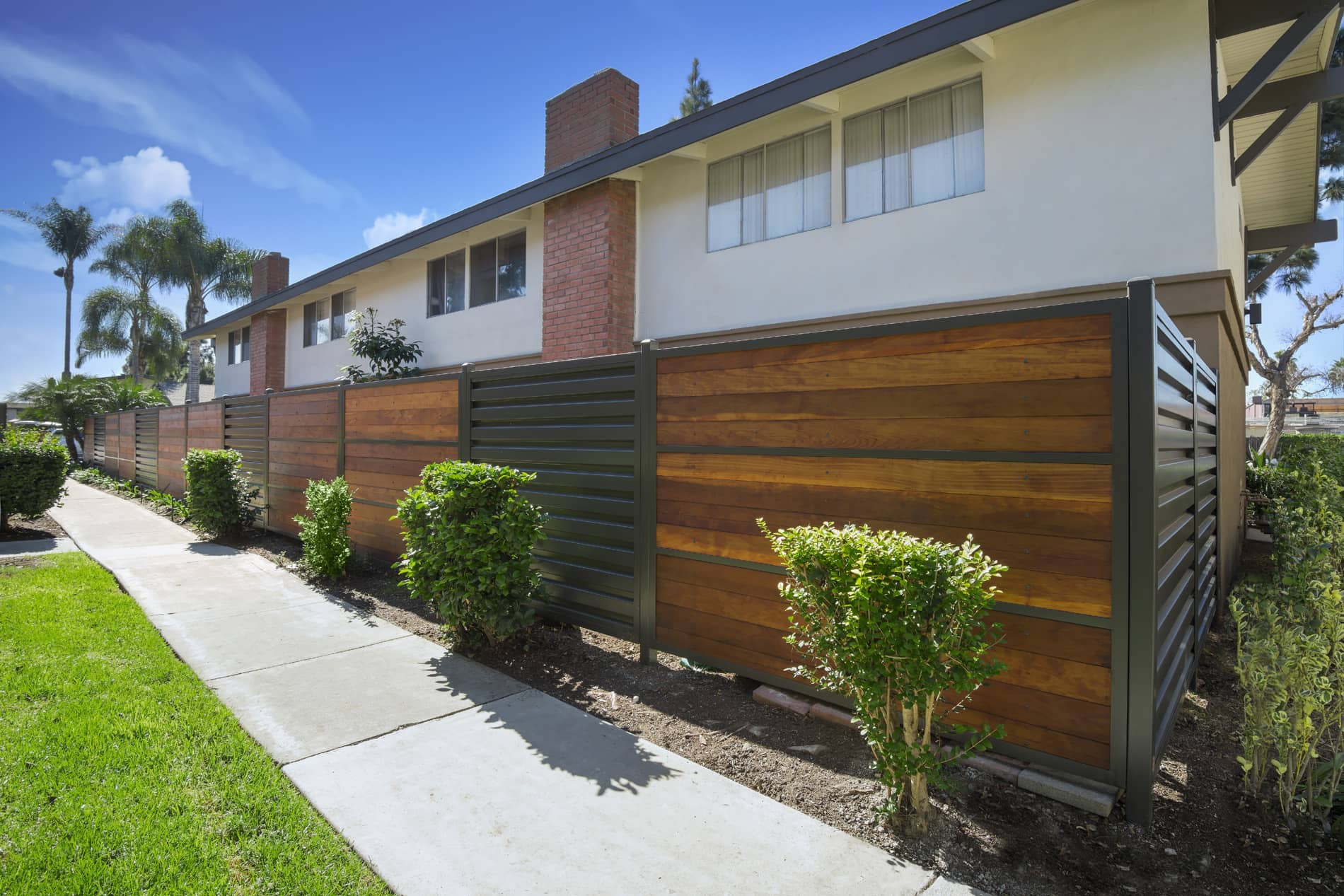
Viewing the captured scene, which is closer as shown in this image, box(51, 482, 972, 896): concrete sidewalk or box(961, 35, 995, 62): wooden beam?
box(51, 482, 972, 896): concrete sidewalk

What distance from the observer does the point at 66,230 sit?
35125 millimetres

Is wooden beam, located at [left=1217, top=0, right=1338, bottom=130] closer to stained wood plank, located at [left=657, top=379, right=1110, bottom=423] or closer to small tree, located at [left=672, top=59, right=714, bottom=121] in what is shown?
stained wood plank, located at [left=657, top=379, right=1110, bottom=423]

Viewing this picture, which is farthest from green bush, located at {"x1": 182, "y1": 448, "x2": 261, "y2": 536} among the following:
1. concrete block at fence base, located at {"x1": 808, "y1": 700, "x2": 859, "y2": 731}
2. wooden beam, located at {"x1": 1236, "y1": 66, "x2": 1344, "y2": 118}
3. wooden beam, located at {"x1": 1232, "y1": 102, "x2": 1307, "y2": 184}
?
wooden beam, located at {"x1": 1232, "y1": 102, "x2": 1307, "y2": 184}

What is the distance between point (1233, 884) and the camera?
2104mm

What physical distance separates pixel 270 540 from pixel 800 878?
A: 864cm

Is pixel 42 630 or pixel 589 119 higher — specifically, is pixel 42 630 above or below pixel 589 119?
below

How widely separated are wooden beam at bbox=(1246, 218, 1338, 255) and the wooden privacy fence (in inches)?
337

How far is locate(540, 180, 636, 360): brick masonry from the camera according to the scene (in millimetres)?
8391

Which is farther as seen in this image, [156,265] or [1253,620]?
[156,265]

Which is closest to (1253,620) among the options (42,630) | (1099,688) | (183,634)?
(1099,688)

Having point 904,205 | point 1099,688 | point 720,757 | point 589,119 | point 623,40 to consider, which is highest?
point 623,40

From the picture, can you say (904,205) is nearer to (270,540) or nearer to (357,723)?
(357,723)

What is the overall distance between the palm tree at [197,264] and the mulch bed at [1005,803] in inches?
1389

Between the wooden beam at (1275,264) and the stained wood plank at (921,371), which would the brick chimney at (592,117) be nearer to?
the stained wood plank at (921,371)
